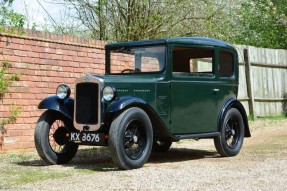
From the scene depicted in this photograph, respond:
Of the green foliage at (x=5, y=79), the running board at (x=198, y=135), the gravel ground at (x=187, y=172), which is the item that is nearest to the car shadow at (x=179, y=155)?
the gravel ground at (x=187, y=172)

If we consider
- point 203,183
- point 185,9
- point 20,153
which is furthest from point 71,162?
point 185,9

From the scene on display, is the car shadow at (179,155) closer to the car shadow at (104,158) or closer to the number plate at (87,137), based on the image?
the car shadow at (104,158)

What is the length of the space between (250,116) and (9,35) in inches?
322

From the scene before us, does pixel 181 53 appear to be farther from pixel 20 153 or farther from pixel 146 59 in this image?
pixel 20 153

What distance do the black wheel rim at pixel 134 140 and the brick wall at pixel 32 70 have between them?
258 centimetres

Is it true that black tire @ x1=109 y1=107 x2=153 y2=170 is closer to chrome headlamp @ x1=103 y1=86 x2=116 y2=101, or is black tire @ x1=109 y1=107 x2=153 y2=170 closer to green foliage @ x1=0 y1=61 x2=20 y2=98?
chrome headlamp @ x1=103 y1=86 x2=116 y2=101

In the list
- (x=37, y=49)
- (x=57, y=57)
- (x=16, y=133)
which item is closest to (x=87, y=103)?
(x=16, y=133)

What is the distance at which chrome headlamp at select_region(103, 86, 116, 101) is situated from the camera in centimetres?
686

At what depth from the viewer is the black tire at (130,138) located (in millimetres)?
6633

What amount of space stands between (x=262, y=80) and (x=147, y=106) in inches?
367

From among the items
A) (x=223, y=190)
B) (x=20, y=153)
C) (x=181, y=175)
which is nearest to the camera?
(x=223, y=190)

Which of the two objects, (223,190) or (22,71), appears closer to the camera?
(223,190)

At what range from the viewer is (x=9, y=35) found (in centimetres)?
877

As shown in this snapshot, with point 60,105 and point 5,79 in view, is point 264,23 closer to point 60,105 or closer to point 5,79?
point 5,79
